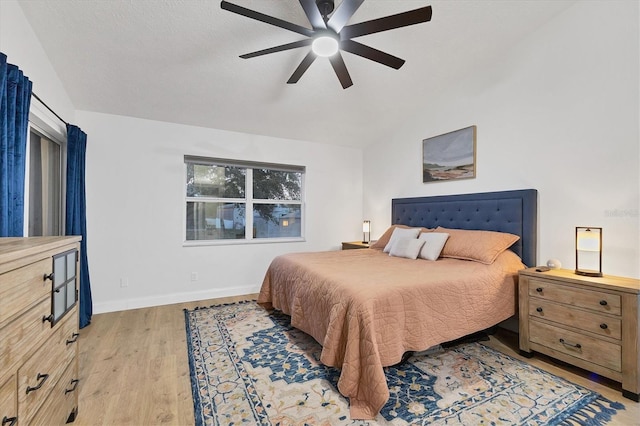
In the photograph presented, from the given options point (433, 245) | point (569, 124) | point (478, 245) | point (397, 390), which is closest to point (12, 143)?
point (397, 390)

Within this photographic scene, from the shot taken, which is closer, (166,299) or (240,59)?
(240,59)

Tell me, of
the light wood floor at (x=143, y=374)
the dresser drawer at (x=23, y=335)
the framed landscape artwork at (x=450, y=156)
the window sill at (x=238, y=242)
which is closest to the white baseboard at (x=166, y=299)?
the light wood floor at (x=143, y=374)

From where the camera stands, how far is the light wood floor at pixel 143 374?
167 centimetres

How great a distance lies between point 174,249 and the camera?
12.2 feet

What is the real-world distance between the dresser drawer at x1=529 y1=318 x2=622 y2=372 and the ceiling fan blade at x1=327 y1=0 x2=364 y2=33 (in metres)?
2.68

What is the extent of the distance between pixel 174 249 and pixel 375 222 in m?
3.06

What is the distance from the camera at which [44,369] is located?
1172 mm

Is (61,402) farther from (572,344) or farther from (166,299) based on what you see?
Answer: (572,344)

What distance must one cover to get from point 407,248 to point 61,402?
291 centimetres

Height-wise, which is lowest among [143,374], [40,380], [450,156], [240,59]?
[143,374]

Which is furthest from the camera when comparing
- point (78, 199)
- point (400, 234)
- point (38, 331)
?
point (400, 234)

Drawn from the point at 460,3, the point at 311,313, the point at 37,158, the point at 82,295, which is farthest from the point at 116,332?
the point at 460,3

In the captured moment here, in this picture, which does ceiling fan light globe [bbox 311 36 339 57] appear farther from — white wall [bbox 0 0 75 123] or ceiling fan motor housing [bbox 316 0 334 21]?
white wall [bbox 0 0 75 123]

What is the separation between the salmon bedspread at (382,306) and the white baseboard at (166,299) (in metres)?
1.36
